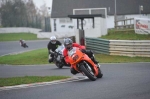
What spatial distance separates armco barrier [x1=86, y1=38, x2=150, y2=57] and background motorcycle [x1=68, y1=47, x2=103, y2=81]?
1013cm

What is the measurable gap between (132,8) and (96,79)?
55025mm

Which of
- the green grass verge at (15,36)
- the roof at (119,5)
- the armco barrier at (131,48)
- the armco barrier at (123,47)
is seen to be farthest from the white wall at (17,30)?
the armco barrier at (131,48)

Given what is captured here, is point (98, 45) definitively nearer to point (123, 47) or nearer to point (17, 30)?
point (123, 47)

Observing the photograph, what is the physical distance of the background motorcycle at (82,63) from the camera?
40.6 ft

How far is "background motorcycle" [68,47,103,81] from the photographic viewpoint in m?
12.4

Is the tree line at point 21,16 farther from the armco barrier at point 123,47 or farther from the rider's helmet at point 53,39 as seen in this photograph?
the rider's helmet at point 53,39

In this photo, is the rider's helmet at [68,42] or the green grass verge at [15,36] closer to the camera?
the rider's helmet at [68,42]

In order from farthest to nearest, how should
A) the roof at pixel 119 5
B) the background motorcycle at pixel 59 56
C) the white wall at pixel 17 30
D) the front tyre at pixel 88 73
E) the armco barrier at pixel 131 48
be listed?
the roof at pixel 119 5 → the white wall at pixel 17 30 → the armco barrier at pixel 131 48 → the background motorcycle at pixel 59 56 → the front tyre at pixel 88 73

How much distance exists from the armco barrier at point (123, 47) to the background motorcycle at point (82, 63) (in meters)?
10.1


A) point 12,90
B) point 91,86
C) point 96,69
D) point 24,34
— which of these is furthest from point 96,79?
point 24,34

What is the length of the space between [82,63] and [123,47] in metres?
11.4

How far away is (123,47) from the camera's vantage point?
23547mm

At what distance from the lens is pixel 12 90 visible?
11227mm

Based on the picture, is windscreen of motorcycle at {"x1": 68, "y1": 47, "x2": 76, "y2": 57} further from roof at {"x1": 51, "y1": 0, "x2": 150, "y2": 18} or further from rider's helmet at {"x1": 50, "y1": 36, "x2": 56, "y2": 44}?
roof at {"x1": 51, "y1": 0, "x2": 150, "y2": 18}
